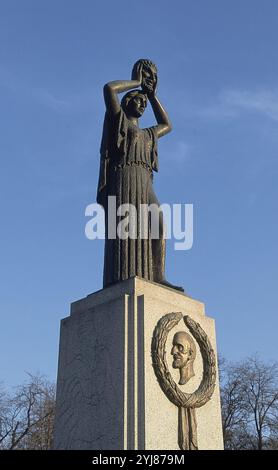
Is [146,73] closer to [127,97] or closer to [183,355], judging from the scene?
[127,97]

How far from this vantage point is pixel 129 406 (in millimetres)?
6824

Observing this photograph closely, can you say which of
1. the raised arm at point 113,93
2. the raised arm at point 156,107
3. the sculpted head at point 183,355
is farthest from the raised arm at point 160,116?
the sculpted head at point 183,355

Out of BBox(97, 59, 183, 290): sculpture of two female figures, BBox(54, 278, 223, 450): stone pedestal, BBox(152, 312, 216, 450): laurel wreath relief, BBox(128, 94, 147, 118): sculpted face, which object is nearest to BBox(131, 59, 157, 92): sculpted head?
BBox(97, 59, 183, 290): sculpture of two female figures

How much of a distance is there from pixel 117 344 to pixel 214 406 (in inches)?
71.4

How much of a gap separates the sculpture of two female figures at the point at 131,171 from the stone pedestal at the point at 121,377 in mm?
642

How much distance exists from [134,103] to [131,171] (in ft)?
4.53

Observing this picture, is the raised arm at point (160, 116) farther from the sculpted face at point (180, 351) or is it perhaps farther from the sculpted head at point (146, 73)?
the sculpted face at point (180, 351)

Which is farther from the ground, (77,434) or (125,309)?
(125,309)

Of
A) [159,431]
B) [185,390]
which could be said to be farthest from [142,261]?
[159,431]

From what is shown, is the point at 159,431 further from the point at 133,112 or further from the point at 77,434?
the point at 133,112

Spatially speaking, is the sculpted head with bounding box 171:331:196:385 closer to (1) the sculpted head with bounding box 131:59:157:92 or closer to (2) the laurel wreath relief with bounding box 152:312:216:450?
(2) the laurel wreath relief with bounding box 152:312:216:450

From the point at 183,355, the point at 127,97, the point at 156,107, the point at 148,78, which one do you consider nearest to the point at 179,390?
the point at 183,355

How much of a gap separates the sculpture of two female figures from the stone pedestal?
0.64 meters

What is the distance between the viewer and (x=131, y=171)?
362 inches
